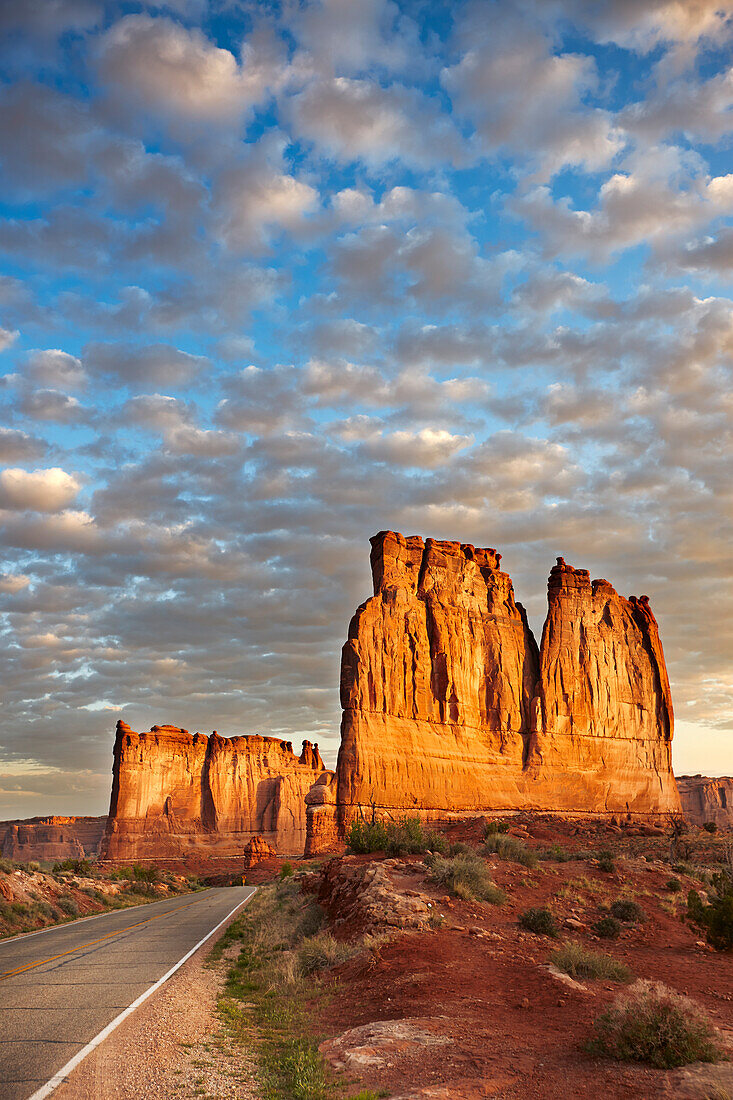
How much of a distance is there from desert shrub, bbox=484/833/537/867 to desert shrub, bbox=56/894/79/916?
46.0 ft

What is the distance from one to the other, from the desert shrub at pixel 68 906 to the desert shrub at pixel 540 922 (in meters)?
17.1

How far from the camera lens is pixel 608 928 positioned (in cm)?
1478

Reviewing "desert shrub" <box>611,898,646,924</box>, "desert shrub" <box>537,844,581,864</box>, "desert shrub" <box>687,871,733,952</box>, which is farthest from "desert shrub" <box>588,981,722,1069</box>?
"desert shrub" <box>537,844,581,864</box>

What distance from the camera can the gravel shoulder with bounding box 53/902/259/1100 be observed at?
619cm

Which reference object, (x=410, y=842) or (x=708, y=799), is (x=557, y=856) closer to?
(x=410, y=842)

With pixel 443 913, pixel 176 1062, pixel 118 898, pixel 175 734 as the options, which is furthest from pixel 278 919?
pixel 175 734

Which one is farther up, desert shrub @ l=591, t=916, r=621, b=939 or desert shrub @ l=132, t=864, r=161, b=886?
desert shrub @ l=591, t=916, r=621, b=939

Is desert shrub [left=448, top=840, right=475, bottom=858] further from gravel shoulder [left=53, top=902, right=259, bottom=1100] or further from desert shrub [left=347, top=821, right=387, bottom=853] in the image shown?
gravel shoulder [left=53, top=902, right=259, bottom=1100]

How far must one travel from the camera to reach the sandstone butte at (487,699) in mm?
56375

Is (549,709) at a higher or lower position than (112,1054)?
higher

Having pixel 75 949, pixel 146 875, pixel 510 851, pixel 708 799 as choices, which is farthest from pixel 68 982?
pixel 708 799

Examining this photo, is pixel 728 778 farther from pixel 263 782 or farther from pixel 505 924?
pixel 505 924

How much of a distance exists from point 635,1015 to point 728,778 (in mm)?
143188

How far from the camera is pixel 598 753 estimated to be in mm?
66062
